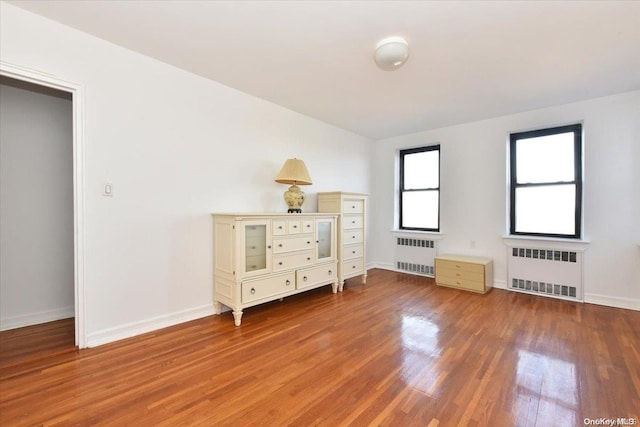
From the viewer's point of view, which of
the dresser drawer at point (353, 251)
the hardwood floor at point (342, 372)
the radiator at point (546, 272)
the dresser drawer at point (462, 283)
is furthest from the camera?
the dresser drawer at point (353, 251)

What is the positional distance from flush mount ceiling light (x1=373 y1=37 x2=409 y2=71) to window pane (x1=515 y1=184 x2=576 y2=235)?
9.40ft

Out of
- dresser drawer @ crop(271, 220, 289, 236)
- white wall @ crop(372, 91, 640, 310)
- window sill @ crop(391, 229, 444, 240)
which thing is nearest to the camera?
dresser drawer @ crop(271, 220, 289, 236)

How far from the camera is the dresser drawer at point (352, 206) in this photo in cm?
388

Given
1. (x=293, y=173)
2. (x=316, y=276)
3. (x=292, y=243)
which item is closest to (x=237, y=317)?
(x=292, y=243)

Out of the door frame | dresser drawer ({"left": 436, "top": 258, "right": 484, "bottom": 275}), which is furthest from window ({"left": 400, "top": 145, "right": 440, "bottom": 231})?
the door frame

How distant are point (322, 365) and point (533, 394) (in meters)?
1.31

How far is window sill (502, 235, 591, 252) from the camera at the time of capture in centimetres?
335

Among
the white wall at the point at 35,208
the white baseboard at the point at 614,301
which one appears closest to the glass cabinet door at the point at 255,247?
the white wall at the point at 35,208

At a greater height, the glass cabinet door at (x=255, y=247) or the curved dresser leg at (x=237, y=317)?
the glass cabinet door at (x=255, y=247)

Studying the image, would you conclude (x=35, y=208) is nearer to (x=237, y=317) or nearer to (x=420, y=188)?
(x=237, y=317)

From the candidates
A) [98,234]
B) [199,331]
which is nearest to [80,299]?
[98,234]

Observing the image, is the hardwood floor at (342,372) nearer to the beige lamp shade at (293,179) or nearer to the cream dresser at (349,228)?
the cream dresser at (349,228)

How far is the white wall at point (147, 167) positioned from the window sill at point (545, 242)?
345cm

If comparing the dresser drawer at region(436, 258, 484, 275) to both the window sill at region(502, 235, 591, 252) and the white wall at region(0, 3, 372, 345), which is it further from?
the white wall at region(0, 3, 372, 345)
